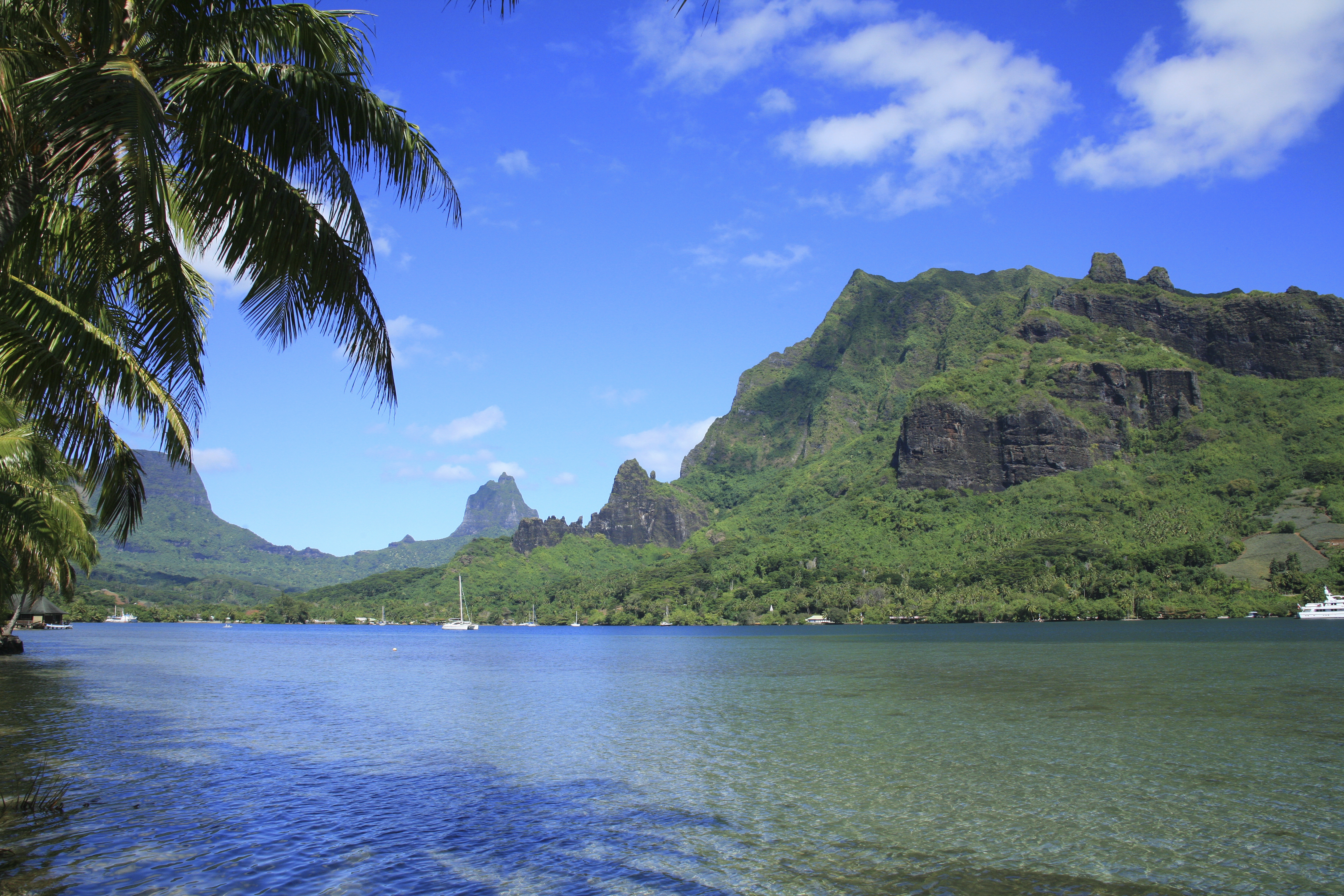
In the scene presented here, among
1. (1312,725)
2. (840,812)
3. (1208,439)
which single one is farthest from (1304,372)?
(840,812)

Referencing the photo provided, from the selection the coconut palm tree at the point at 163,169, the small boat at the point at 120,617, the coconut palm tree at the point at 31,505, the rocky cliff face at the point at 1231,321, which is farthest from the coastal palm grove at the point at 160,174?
the rocky cliff face at the point at 1231,321

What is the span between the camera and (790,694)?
32188 mm

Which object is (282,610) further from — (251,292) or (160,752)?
(251,292)

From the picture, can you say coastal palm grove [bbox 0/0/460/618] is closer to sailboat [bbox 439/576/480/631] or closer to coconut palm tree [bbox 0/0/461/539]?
coconut palm tree [bbox 0/0/461/539]

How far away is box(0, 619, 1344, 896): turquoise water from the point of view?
1035 cm

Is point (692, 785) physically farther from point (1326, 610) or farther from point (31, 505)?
point (1326, 610)

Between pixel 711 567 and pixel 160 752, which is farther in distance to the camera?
pixel 711 567

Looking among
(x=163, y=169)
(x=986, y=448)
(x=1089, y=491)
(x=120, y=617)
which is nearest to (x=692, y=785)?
(x=163, y=169)

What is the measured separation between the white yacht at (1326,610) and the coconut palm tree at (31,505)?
115436 millimetres

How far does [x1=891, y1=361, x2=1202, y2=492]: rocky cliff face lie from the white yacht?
5868 cm

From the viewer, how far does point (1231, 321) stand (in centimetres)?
17100

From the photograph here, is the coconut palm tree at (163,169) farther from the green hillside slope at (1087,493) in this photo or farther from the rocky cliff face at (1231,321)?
the rocky cliff face at (1231,321)

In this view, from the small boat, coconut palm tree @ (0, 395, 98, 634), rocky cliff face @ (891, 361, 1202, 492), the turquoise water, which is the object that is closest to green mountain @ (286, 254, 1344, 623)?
rocky cliff face @ (891, 361, 1202, 492)

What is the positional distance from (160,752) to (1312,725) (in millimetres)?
29337
